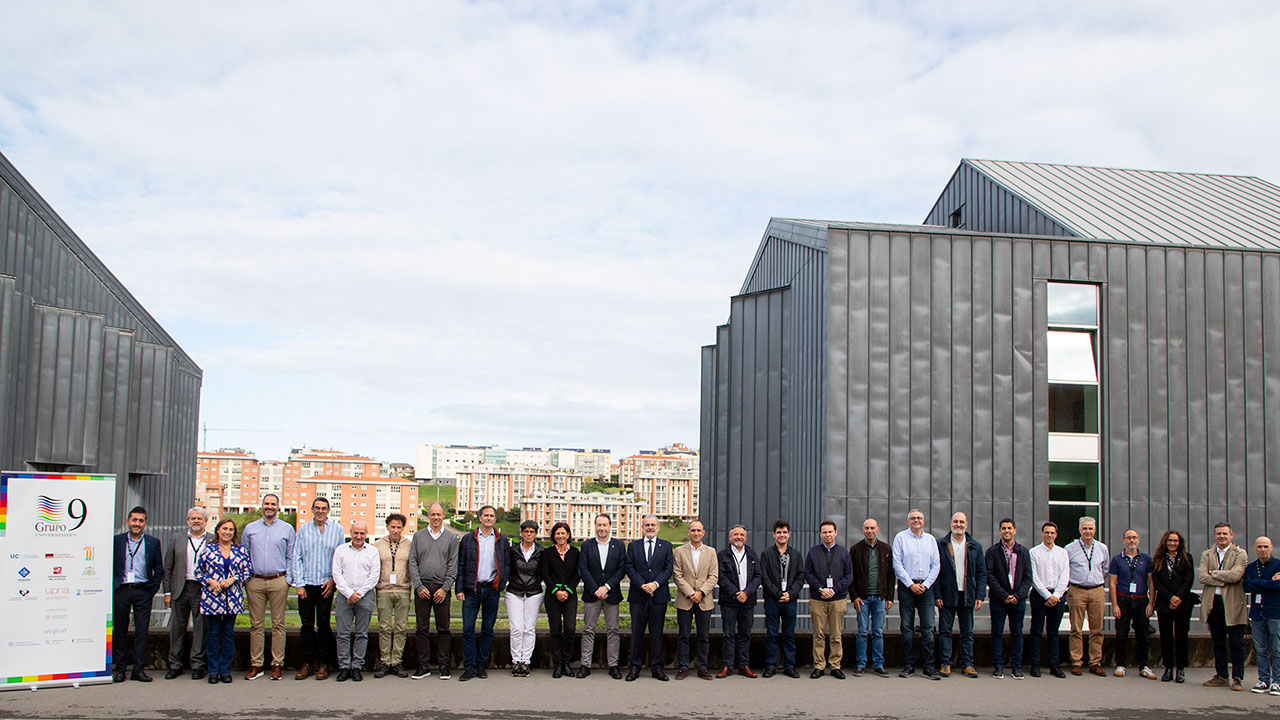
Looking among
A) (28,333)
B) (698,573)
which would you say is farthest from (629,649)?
(28,333)

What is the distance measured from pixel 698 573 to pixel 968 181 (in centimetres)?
1574

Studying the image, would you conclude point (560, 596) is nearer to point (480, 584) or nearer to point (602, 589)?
point (602, 589)

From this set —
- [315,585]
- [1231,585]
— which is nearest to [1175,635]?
[1231,585]

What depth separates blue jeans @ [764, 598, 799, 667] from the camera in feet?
33.4

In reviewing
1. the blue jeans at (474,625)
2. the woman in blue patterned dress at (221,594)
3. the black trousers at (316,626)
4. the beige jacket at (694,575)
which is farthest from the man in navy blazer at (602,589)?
the woman in blue patterned dress at (221,594)

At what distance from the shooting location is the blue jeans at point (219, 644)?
939 cm

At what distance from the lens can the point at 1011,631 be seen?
10.5 m

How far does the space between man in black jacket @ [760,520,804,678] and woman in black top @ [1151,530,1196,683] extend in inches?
141

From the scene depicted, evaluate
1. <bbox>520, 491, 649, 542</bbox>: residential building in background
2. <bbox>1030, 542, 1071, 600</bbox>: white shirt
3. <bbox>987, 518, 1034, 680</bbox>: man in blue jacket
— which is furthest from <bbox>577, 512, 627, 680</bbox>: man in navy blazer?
<bbox>520, 491, 649, 542</bbox>: residential building in background

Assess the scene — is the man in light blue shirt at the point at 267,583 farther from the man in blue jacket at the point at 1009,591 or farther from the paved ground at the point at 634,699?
the man in blue jacket at the point at 1009,591

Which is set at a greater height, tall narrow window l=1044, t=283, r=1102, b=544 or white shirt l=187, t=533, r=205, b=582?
tall narrow window l=1044, t=283, r=1102, b=544

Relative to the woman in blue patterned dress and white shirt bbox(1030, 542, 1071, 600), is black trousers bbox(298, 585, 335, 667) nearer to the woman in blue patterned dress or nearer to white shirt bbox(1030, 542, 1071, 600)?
the woman in blue patterned dress

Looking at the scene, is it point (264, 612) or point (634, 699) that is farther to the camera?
point (264, 612)

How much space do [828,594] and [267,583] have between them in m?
5.39
